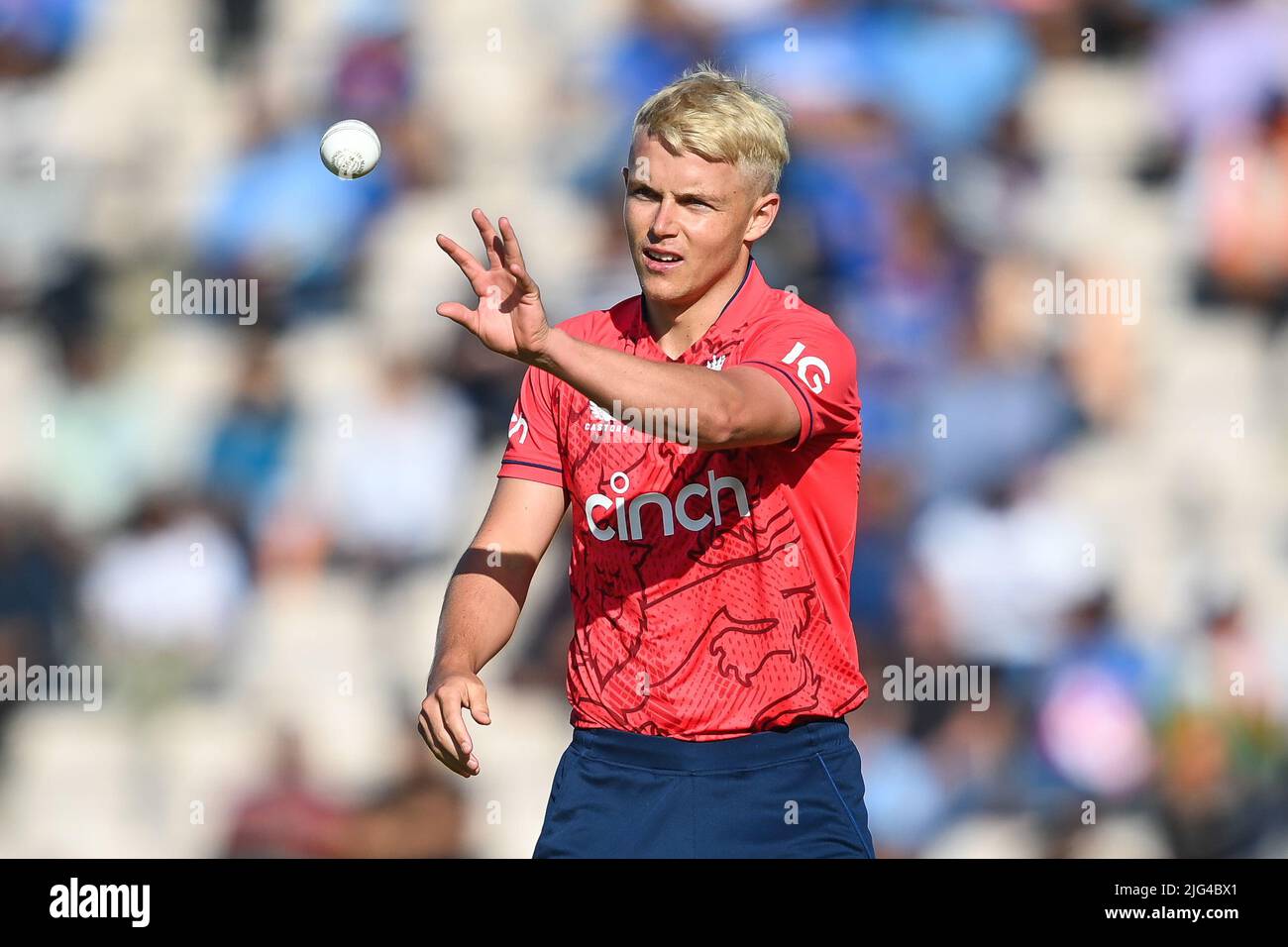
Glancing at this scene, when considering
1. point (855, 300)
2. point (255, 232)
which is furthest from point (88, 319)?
point (855, 300)

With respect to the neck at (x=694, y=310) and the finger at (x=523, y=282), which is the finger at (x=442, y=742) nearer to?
the finger at (x=523, y=282)

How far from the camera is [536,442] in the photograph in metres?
3.11

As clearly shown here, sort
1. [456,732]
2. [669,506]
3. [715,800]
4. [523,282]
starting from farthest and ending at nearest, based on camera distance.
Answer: [669,506], [715,800], [456,732], [523,282]

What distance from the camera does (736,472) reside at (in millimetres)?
2854

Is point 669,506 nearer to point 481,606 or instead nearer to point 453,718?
point 481,606

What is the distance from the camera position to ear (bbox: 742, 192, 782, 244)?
3064 millimetres

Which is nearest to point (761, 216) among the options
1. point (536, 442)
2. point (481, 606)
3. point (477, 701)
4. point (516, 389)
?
point (536, 442)

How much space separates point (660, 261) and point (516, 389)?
8.22ft

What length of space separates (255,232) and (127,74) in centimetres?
88

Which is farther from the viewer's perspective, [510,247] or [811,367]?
[811,367]

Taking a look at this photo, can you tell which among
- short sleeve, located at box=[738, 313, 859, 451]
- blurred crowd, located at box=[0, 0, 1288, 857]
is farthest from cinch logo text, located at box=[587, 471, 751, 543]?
blurred crowd, located at box=[0, 0, 1288, 857]

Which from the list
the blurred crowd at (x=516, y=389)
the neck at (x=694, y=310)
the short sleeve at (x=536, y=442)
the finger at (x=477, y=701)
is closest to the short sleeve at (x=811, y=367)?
the neck at (x=694, y=310)

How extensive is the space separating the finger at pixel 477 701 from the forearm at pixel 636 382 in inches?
21.9
